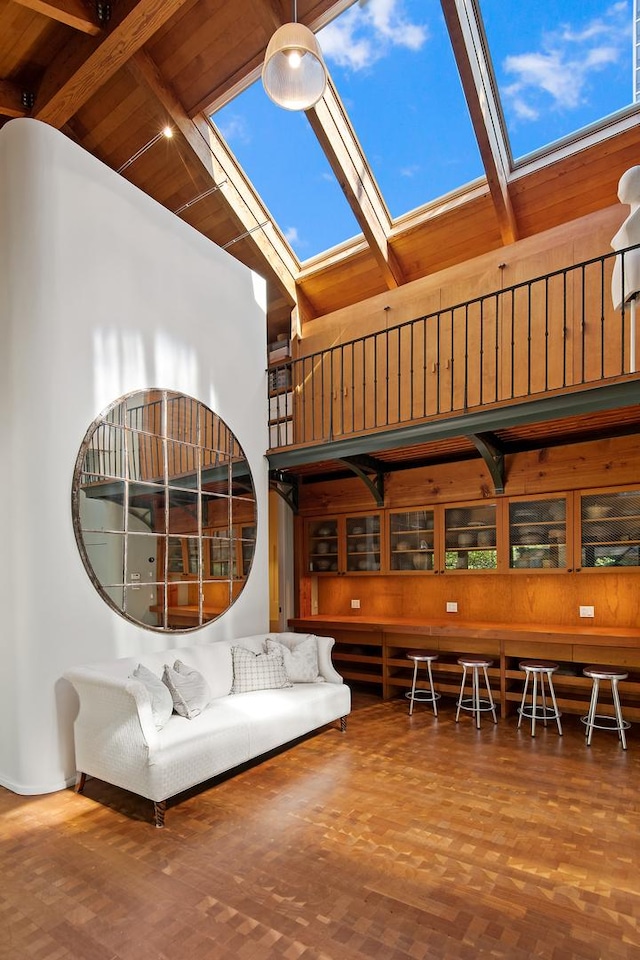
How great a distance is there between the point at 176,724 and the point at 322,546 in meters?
3.57

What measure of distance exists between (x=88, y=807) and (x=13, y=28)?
580cm

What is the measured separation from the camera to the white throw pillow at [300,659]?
15.6ft

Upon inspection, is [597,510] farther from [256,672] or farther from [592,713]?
A: [256,672]

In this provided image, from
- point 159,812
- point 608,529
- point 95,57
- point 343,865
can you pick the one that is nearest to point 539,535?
point 608,529

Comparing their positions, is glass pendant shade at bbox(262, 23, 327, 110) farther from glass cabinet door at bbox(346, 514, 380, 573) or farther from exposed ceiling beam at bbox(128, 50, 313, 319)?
glass cabinet door at bbox(346, 514, 380, 573)

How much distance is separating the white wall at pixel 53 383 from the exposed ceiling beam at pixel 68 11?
88 centimetres

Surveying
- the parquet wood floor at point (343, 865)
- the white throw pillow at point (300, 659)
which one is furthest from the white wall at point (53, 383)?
the white throw pillow at point (300, 659)

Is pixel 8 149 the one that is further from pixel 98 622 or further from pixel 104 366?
pixel 98 622

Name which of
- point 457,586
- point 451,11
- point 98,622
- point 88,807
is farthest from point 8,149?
point 457,586

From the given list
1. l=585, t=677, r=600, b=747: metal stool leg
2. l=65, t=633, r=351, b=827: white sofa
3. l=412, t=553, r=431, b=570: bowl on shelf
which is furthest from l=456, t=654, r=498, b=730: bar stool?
l=65, t=633, r=351, b=827: white sofa

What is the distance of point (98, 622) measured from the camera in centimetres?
395

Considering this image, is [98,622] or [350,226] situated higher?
[350,226]

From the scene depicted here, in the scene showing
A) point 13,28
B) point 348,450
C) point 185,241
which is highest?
point 13,28

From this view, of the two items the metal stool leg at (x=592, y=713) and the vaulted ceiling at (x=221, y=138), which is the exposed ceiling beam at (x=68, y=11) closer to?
the vaulted ceiling at (x=221, y=138)
